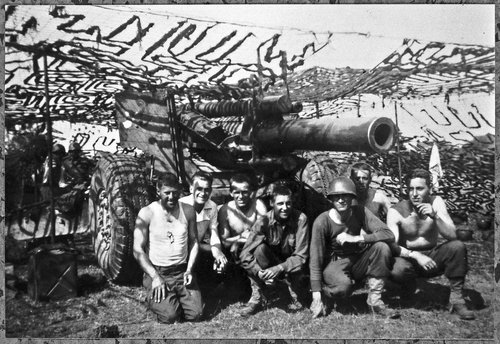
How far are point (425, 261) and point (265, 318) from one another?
1.34 m

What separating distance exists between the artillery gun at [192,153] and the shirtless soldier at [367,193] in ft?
0.92

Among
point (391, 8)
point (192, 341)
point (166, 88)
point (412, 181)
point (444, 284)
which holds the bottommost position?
point (192, 341)

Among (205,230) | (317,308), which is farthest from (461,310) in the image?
(205,230)

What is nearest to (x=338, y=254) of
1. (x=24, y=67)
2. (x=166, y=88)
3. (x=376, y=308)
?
(x=376, y=308)

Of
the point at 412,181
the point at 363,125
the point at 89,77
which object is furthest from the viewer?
the point at 89,77

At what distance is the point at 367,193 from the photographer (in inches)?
183

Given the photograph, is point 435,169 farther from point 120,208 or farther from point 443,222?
point 120,208

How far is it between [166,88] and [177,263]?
1526 mm

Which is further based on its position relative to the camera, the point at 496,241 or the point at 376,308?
the point at 496,241

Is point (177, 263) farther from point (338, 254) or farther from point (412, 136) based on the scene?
point (412, 136)

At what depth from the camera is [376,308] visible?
4.43 meters

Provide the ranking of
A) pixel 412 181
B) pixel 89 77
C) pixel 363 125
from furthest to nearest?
pixel 89 77
pixel 412 181
pixel 363 125

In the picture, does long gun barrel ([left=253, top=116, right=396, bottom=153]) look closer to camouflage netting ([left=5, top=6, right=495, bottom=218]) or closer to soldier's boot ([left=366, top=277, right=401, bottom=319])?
camouflage netting ([left=5, top=6, right=495, bottom=218])

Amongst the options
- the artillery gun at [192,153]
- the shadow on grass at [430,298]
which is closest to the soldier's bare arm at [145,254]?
the artillery gun at [192,153]
